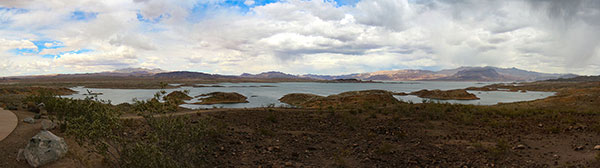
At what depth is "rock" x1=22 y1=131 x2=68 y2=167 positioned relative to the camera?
8242 millimetres

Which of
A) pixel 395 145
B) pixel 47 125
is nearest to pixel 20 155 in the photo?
pixel 47 125

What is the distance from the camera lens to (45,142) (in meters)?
8.60

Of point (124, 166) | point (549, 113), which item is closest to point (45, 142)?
point (124, 166)

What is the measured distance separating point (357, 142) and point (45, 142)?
1080 centimetres

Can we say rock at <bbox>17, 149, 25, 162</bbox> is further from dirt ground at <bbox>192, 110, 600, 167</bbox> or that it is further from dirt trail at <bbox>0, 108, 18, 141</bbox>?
dirt ground at <bbox>192, 110, 600, 167</bbox>

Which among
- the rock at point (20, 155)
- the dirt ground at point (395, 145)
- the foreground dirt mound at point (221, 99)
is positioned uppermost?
the rock at point (20, 155)

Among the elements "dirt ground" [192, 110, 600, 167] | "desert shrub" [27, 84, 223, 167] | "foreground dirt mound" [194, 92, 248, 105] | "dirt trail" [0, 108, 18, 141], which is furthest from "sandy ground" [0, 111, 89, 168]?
"foreground dirt mound" [194, 92, 248, 105]

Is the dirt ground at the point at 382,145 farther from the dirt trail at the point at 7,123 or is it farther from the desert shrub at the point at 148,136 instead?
the desert shrub at the point at 148,136

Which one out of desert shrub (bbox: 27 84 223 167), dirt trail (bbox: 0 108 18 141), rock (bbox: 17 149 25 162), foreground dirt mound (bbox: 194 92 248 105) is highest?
desert shrub (bbox: 27 84 223 167)

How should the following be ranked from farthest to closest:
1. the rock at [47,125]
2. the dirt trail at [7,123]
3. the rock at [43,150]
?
1. the rock at [47,125]
2. the dirt trail at [7,123]
3. the rock at [43,150]

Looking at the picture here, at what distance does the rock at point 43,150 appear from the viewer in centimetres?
824

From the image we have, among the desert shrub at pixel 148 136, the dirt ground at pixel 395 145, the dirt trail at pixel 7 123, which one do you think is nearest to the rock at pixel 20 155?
the desert shrub at pixel 148 136

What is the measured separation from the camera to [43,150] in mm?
8461

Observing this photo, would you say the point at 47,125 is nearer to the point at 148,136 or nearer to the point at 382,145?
the point at 148,136
